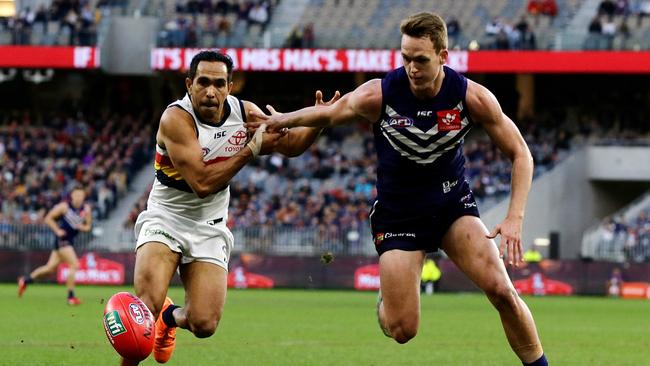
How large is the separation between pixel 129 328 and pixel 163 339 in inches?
65.5

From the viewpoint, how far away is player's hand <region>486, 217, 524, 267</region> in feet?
29.5

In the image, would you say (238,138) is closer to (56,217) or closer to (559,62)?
(56,217)

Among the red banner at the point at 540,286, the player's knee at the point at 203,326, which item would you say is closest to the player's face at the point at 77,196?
the red banner at the point at 540,286

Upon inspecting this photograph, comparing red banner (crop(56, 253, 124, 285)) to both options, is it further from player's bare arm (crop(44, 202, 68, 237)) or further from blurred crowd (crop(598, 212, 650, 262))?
blurred crowd (crop(598, 212, 650, 262))

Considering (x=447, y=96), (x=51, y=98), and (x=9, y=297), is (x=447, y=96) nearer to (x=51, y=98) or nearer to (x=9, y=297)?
(x=9, y=297)

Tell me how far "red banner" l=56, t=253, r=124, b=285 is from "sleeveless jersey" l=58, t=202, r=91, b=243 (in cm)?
996

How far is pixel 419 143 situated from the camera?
9.76 meters

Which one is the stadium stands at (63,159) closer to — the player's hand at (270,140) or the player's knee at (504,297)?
the player's hand at (270,140)

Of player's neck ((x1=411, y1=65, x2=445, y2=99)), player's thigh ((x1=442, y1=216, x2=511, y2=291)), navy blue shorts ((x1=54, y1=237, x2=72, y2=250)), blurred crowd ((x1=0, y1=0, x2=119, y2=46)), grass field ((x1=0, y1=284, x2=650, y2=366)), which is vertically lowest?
grass field ((x1=0, y1=284, x2=650, y2=366))

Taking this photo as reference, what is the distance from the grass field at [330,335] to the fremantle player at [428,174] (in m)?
3.02

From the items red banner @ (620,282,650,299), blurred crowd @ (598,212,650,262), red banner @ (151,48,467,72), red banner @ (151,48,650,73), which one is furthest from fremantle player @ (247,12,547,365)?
red banner @ (151,48,467,72)

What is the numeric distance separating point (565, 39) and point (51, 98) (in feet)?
56.4

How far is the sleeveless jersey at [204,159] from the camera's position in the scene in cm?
1044

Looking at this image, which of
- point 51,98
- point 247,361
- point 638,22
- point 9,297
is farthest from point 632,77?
point 247,361
